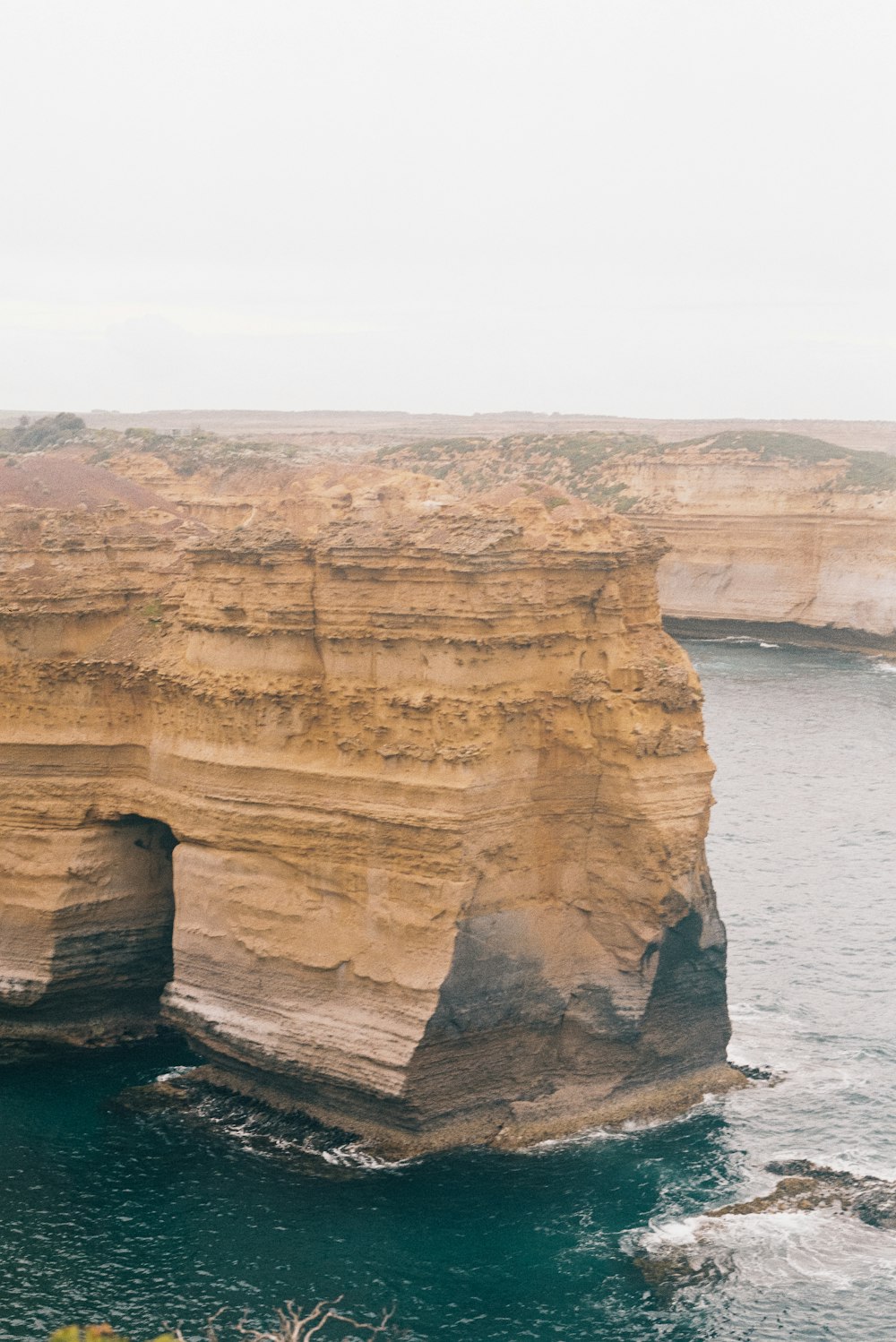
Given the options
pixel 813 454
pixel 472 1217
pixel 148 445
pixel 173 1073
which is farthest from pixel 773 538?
pixel 472 1217

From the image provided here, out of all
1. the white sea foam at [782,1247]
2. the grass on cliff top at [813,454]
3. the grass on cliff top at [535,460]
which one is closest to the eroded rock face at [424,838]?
the white sea foam at [782,1247]

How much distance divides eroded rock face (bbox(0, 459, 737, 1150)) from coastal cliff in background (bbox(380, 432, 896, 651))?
57.8 metres

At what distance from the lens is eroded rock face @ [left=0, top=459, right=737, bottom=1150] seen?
86.4 ft

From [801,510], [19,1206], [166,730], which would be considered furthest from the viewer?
[801,510]

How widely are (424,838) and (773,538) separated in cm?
6466

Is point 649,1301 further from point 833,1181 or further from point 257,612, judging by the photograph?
point 257,612

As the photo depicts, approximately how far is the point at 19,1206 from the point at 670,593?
6964cm

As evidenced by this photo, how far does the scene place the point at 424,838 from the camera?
2630 centimetres

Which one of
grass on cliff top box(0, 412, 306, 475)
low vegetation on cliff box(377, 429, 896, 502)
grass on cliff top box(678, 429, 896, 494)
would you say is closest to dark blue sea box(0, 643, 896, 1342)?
grass on cliff top box(0, 412, 306, 475)

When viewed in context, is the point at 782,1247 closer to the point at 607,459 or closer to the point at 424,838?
the point at 424,838

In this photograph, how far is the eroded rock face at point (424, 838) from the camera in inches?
1037

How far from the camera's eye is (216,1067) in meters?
28.5

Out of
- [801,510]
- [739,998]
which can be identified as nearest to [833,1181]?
[739,998]

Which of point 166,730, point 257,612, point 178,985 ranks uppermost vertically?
point 257,612
